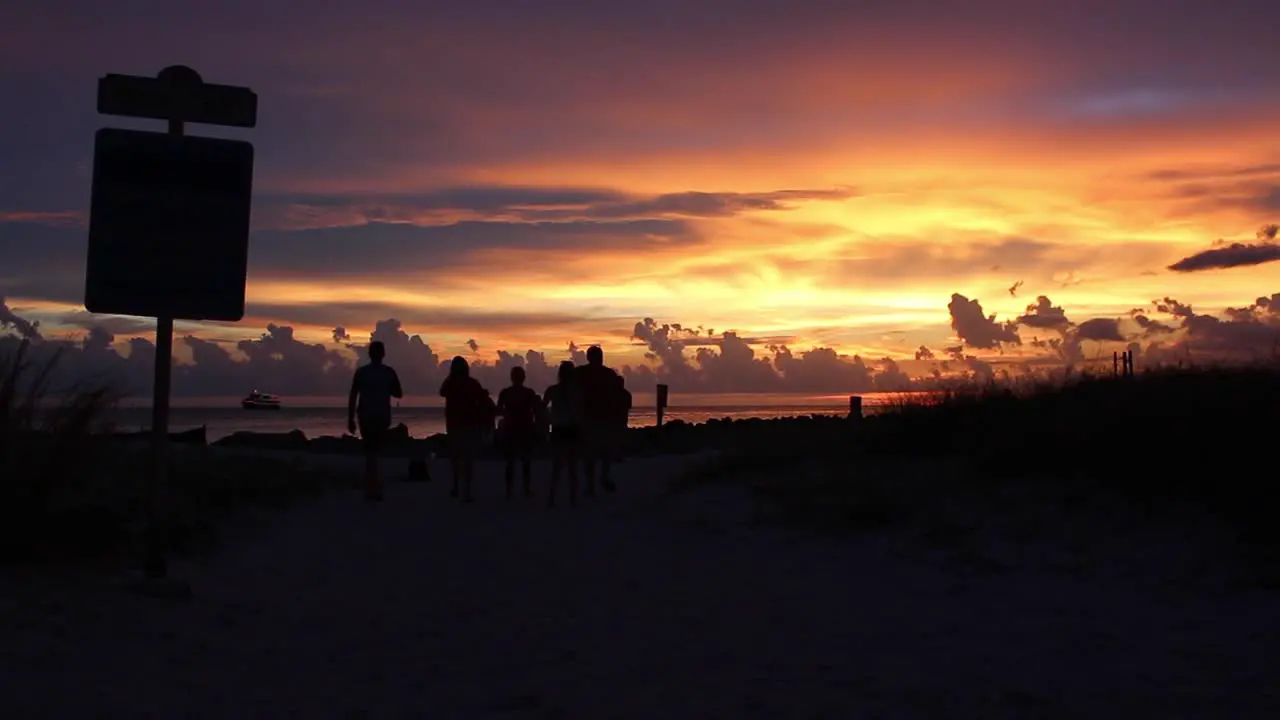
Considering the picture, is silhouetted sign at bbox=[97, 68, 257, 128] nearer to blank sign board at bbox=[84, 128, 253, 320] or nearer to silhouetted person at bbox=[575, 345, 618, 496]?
blank sign board at bbox=[84, 128, 253, 320]

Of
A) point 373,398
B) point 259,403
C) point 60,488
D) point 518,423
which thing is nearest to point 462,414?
point 518,423

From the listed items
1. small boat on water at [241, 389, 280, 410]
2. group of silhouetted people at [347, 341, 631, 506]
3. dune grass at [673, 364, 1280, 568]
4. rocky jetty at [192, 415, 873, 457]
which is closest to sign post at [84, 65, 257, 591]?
dune grass at [673, 364, 1280, 568]

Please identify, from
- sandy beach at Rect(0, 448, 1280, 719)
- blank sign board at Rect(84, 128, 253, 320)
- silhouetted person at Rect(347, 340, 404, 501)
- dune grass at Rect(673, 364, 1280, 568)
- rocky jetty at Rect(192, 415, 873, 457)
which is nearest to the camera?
sandy beach at Rect(0, 448, 1280, 719)

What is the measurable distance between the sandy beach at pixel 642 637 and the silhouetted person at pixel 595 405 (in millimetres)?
5441

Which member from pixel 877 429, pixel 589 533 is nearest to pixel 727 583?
pixel 589 533

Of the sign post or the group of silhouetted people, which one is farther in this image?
the group of silhouetted people

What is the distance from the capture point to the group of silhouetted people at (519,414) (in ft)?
48.3

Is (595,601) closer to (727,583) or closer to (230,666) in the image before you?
(727,583)

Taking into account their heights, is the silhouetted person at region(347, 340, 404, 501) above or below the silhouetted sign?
below

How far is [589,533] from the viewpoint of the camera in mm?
11219

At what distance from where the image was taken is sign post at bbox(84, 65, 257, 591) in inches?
279

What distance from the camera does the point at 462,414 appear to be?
15.6 metres

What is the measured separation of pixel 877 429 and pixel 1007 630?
25.1 ft

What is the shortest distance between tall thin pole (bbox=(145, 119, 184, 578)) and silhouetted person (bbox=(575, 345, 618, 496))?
8.15m
